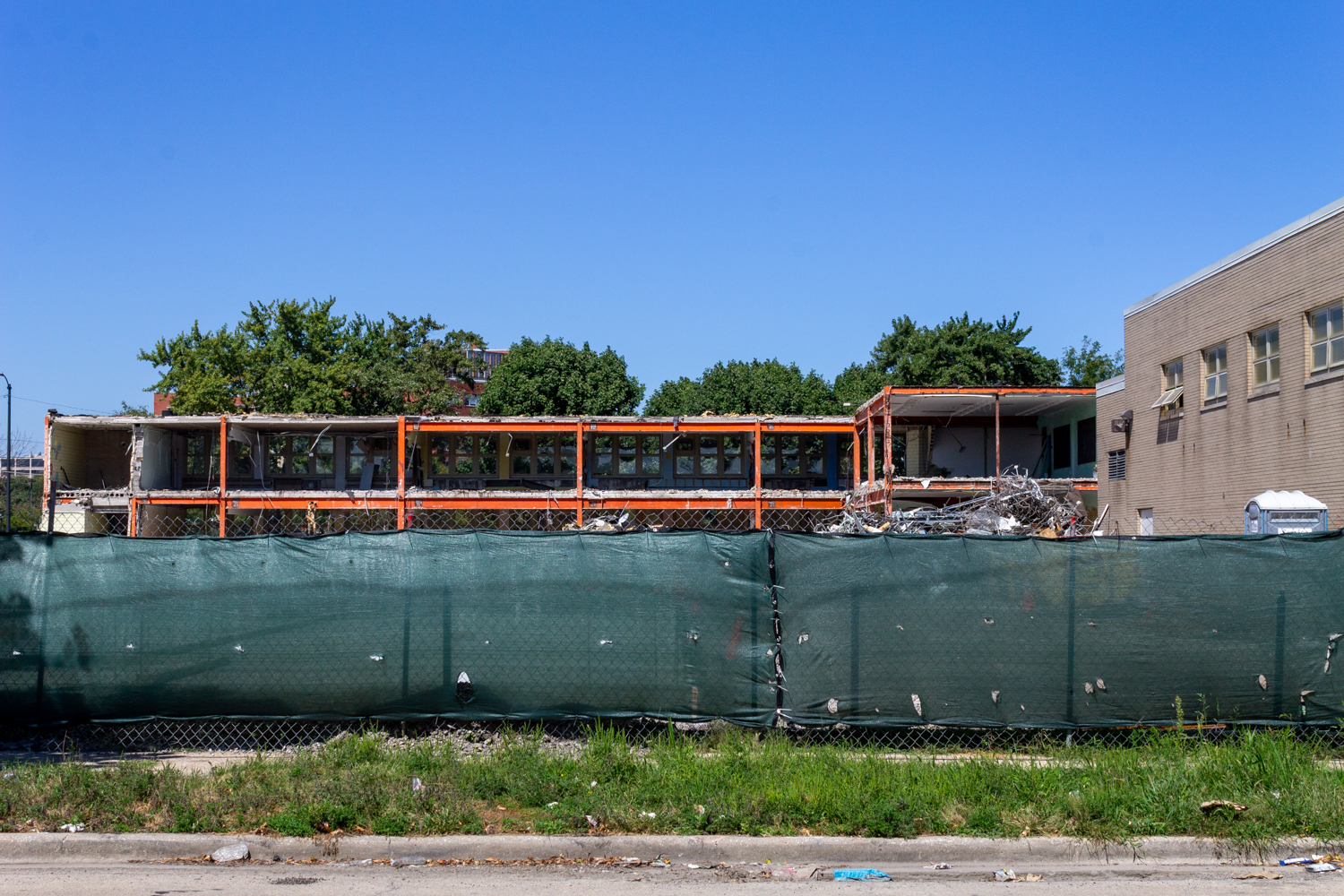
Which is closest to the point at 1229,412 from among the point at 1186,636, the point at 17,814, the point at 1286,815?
the point at 1186,636

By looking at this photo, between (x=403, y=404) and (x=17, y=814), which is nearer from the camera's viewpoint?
(x=17, y=814)

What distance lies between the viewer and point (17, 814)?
6535 mm

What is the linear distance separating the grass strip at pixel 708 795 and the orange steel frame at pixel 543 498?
3117 centimetres

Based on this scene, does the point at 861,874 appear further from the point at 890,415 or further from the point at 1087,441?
the point at 1087,441

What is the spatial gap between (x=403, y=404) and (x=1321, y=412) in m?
47.5

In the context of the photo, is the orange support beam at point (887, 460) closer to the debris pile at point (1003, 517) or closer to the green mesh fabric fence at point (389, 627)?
the debris pile at point (1003, 517)

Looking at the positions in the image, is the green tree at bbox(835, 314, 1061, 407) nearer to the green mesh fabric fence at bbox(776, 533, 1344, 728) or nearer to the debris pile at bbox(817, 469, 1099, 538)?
the debris pile at bbox(817, 469, 1099, 538)

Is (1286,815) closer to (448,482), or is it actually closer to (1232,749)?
(1232,749)

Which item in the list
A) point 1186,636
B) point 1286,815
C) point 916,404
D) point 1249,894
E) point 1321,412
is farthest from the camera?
point 916,404

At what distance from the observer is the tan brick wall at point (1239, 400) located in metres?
16.8

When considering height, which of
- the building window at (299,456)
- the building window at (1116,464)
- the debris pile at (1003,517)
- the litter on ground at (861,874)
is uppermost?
the building window at (299,456)

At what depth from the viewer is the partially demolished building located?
123 ft

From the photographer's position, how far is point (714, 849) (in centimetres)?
618

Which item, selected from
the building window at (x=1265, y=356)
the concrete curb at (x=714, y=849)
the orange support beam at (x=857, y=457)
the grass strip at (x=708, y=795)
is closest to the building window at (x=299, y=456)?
the orange support beam at (x=857, y=457)
